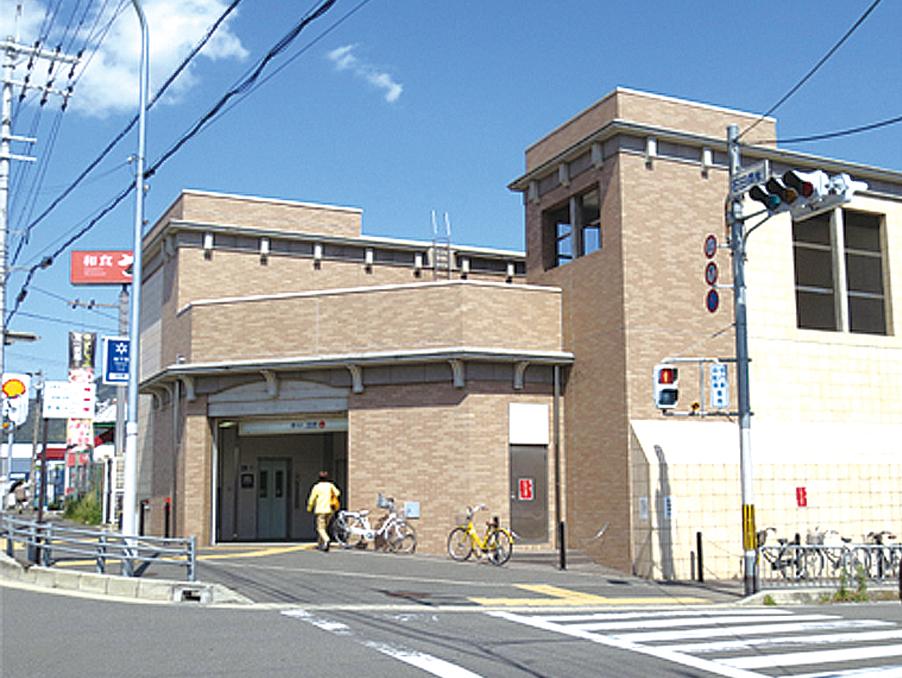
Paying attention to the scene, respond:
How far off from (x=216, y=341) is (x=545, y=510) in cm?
871

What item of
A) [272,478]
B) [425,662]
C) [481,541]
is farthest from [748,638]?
[272,478]

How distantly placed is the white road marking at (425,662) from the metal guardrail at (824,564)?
9.80 metres

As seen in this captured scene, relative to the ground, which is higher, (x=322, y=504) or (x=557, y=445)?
(x=557, y=445)

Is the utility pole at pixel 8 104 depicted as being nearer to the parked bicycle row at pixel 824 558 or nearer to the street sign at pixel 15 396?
the street sign at pixel 15 396

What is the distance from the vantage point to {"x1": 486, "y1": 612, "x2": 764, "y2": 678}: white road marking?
9492mm

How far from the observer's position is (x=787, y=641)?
1142 cm

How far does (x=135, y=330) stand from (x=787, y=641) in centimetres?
1127

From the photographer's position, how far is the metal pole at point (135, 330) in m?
16.1

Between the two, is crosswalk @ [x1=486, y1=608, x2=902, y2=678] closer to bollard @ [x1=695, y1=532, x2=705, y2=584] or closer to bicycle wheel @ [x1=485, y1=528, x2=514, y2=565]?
bollard @ [x1=695, y1=532, x2=705, y2=584]

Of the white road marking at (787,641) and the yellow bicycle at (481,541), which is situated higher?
the yellow bicycle at (481,541)

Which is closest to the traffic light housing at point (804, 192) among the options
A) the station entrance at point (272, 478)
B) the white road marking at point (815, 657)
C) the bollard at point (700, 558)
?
the bollard at point (700, 558)

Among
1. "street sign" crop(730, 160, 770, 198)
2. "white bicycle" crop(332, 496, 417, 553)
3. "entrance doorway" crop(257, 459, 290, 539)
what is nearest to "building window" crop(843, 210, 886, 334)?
"street sign" crop(730, 160, 770, 198)

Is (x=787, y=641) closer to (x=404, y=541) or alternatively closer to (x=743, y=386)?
(x=743, y=386)

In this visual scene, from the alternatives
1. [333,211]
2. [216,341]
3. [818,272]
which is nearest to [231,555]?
[216,341]
